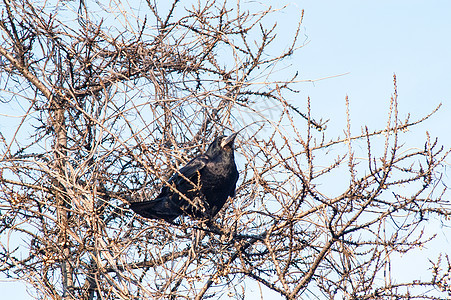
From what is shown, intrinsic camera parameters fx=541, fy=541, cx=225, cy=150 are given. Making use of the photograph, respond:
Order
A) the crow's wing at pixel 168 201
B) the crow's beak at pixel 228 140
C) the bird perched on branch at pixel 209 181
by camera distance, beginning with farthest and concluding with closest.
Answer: the bird perched on branch at pixel 209 181 → the crow's wing at pixel 168 201 → the crow's beak at pixel 228 140

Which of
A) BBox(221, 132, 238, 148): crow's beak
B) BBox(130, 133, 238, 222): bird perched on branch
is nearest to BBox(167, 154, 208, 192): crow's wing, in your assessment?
BBox(130, 133, 238, 222): bird perched on branch

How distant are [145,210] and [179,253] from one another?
0.53 m

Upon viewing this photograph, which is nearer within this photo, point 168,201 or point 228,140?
point 228,140

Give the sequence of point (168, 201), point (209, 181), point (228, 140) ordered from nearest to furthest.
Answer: point (228, 140)
point (168, 201)
point (209, 181)

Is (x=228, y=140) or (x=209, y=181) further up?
(x=228, y=140)

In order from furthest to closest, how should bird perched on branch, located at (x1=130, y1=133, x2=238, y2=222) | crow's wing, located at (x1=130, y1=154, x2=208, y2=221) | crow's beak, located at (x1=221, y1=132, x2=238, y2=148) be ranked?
1. bird perched on branch, located at (x1=130, y1=133, x2=238, y2=222)
2. crow's wing, located at (x1=130, y1=154, x2=208, y2=221)
3. crow's beak, located at (x1=221, y1=132, x2=238, y2=148)

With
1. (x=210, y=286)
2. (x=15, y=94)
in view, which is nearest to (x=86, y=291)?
(x=210, y=286)

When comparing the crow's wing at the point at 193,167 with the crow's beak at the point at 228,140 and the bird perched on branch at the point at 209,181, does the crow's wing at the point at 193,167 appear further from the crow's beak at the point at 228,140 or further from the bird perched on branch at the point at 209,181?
the crow's beak at the point at 228,140

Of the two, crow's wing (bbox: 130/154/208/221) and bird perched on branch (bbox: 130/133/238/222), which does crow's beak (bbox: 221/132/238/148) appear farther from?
crow's wing (bbox: 130/154/208/221)

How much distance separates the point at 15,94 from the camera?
16.5 ft

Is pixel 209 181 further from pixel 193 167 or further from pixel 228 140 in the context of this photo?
pixel 228 140

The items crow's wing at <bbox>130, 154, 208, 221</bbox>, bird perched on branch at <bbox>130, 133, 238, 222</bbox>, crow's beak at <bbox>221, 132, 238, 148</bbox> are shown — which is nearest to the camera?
crow's beak at <bbox>221, 132, 238, 148</bbox>

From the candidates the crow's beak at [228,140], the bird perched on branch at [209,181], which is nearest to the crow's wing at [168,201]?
the bird perched on branch at [209,181]

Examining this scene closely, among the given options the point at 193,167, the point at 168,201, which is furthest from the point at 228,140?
the point at 168,201
